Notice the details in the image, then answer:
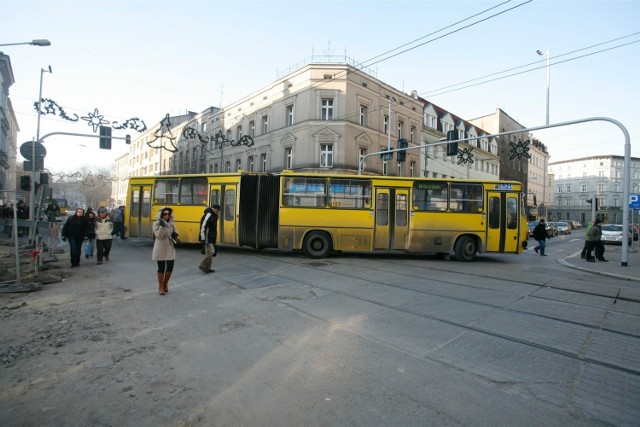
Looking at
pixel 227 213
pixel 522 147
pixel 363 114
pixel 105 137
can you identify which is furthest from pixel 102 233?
pixel 363 114

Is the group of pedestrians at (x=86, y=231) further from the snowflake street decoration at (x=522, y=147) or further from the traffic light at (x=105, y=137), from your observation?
the snowflake street decoration at (x=522, y=147)

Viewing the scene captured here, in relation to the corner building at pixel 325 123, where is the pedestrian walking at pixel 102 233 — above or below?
below

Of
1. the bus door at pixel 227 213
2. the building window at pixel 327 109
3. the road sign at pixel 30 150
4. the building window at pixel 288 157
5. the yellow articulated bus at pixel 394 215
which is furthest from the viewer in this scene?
the building window at pixel 288 157

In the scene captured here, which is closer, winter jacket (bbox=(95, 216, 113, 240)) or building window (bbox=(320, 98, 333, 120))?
winter jacket (bbox=(95, 216, 113, 240))

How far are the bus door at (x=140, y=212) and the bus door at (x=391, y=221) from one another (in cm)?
993

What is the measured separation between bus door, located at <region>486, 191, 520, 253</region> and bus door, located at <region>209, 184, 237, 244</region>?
373 inches

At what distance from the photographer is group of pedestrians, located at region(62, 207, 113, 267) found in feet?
34.4

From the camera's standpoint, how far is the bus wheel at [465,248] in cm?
1275

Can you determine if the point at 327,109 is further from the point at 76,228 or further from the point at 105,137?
the point at 76,228

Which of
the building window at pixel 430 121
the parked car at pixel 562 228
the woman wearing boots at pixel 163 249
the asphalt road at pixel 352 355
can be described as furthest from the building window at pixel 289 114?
the parked car at pixel 562 228

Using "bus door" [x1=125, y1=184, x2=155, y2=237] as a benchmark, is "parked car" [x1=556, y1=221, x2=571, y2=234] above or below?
below

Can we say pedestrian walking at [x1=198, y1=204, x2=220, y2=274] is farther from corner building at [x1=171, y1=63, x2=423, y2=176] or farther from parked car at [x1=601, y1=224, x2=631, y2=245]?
parked car at [x1=601, y1=224, x2=631, y2=245]

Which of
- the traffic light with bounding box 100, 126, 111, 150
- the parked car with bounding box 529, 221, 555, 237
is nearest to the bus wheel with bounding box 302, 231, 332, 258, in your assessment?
the traffic light with bounding box 100, 126, 111, 150

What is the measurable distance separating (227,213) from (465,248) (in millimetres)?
9007
